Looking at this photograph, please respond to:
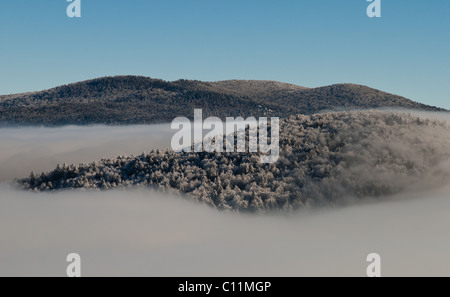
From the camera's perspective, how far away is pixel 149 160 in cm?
3750

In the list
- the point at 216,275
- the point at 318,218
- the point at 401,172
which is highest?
the point at 401,172

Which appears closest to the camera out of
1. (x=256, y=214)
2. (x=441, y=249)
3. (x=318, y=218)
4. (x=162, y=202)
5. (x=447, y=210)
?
(x=441, y=249)

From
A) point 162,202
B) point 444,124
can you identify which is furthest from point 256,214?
point 444,124

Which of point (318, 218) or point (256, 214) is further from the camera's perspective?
point (256, 214)

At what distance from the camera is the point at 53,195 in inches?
1314

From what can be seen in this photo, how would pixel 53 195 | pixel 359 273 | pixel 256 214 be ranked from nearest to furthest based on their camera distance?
pixel 359 273, pixel 256 214, pixel 53 195

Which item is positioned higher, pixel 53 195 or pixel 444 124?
pixel 444 124

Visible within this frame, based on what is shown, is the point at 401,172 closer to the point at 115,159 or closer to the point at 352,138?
the point at 352,138

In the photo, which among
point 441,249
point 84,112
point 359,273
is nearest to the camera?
point 359,273

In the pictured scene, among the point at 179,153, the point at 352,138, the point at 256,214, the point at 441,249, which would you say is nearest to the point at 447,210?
the point at 441,249

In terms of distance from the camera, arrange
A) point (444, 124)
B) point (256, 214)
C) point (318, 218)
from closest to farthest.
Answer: point (318, 218) < point (256, 214) < point (444, 124)

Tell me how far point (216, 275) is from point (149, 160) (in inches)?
882

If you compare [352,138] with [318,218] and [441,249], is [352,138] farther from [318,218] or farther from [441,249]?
[441,249]

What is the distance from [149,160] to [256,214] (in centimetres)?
1280
